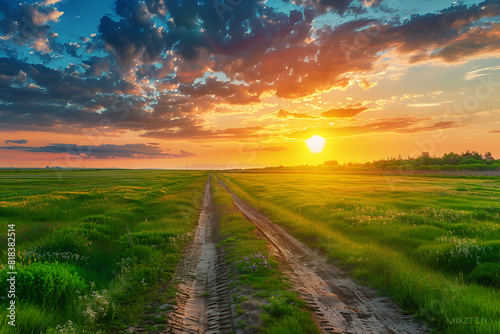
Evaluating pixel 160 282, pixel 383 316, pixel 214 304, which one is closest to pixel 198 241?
pixel 160 282

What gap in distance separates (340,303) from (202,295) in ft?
14.2

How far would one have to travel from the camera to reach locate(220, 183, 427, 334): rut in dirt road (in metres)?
6.51

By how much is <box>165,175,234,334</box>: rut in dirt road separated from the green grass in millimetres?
429

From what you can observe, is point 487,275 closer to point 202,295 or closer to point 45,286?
point 202,295

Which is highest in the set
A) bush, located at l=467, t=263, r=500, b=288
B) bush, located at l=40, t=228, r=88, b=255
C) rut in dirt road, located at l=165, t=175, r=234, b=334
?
bush, located at l=40, t=228, r=88, b=255

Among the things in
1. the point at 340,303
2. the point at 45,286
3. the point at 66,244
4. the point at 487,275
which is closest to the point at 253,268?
the point at 340,303

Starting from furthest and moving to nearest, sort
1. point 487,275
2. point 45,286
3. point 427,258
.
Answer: point 427,258, point 487,275, point 45,286

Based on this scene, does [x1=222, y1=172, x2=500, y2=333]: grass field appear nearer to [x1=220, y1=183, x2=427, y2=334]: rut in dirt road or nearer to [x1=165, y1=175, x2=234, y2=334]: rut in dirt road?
[x1=220, y1=183, x2=427, y2=334]: rut in dirt road

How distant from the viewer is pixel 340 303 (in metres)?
7.84

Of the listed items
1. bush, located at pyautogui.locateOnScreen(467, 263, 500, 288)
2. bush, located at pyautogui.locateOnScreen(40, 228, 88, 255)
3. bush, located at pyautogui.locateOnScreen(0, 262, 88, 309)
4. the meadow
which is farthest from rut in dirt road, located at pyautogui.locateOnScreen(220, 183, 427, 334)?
bush, located at pyautogui.locateOnScreen(40, 228, 88, 255)

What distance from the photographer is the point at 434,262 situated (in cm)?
1087

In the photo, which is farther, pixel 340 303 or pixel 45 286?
pixel 340 303

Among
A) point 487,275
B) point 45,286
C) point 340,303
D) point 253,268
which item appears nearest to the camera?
point 45,286

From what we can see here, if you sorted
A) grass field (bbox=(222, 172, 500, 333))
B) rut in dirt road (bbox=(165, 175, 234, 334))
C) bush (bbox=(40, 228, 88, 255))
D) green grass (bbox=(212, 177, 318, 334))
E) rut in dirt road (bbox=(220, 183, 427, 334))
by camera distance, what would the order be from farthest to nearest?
bush (bbox=(40, 228, 88, 255)), grass field (bbox=(222, 172, 500, 333)), rut in dirt road (bbox=(165, 175, 234, 334)), rut in dirt road (bbox=(220, 183, 427, 334)), green grass (bbox=(212, 177, 318, 334))
